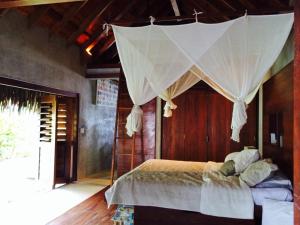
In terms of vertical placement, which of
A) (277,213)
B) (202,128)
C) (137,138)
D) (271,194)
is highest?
(202,128)

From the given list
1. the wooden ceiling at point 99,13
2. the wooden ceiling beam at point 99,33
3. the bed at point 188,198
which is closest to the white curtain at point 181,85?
the wooden ceiling at point 99,13

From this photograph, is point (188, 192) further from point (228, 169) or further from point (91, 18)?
point (91, 18)

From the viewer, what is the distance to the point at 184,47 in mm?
2488

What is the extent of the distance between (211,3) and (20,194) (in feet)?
15.1

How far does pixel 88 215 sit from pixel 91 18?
3.40 meters

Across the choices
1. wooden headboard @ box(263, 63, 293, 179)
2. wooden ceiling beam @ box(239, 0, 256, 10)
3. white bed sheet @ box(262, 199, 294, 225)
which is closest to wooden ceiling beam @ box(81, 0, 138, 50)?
wooden ceiling beam @ box(239, 0, 256, 10)

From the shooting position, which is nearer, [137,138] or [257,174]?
[257,174]

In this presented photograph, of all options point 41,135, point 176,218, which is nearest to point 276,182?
point 176,218

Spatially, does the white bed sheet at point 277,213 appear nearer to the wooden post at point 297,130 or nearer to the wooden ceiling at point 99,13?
the wooden post at point 297,130

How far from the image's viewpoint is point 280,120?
3271mm

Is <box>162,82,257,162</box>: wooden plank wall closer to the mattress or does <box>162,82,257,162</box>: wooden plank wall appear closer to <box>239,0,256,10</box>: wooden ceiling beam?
<box>239,0,256,10</box>: wooden ceiling beam

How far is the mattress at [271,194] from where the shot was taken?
2.53 m

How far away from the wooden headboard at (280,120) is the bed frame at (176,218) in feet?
2.34

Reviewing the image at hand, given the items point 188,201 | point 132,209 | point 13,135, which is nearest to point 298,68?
point 188,201
